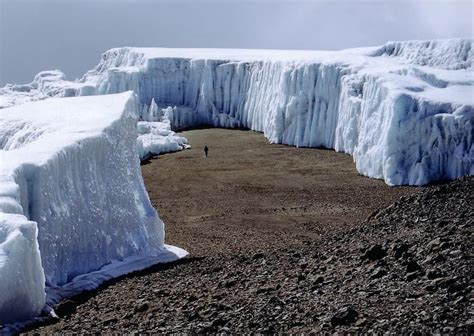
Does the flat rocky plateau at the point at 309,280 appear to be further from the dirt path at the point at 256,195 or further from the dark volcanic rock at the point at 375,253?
the dirt path at the point at 256,195

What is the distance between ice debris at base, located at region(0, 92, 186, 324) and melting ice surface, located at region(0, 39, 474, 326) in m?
0.03

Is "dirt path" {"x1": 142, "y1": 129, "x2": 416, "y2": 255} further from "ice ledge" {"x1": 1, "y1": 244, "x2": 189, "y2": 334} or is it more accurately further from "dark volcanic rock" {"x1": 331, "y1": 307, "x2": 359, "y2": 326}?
"dark volcanic rock" {"x1": 331, "y1": 307, "x2": 359, "y2": 326}

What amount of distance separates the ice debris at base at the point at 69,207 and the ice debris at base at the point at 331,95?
13886 mm

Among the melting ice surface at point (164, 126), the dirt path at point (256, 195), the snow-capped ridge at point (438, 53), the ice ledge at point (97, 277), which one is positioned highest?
the snow-capped ridge at point (438, 53)

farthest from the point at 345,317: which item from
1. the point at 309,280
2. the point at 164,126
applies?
the point at 164,126

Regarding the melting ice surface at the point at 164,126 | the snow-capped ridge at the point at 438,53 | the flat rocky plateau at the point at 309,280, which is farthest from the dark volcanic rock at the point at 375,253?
the snow-capped ridge at the point at 438,53

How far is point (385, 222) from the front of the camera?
600 inches

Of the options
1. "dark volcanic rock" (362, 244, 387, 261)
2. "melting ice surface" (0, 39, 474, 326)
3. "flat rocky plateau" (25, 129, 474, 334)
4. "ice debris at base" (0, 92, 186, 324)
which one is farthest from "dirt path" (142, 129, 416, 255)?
"dark volcanic rock" (362, 244, 387, 261)

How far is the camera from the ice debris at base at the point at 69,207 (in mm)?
11430

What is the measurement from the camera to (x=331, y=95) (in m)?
39.3

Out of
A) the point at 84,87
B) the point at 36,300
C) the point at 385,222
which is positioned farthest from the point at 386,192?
the point at 84,87

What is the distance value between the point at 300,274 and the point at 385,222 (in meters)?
3.64

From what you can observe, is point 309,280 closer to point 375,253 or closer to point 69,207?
point 375,253

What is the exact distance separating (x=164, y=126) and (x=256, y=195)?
18.5 metres
